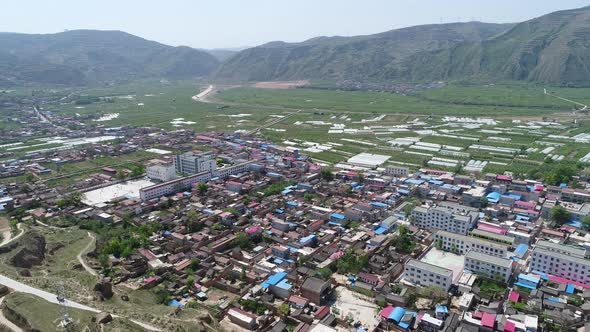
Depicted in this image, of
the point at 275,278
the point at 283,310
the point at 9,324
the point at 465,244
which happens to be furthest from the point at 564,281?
the point at 9,324

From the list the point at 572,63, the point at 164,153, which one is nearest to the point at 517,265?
the point at 164,153

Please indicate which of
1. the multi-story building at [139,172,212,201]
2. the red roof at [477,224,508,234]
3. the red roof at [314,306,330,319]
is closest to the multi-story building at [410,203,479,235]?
the red roof at [477,224,508,234]

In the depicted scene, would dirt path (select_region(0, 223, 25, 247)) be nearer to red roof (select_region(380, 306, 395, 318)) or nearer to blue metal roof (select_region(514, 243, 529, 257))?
red roof (select_region(380, 306, 395, 318))

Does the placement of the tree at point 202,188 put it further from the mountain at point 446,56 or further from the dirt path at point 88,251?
the mountain at point 446,56

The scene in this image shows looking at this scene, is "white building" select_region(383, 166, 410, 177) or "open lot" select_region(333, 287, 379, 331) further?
"white building" select_region(383, 166, 410, 177)

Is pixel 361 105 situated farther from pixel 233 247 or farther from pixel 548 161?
pixel 233 247

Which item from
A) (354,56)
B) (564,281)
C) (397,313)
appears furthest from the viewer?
(354,56)

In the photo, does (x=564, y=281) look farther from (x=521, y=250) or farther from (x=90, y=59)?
(x=90, y=59)
